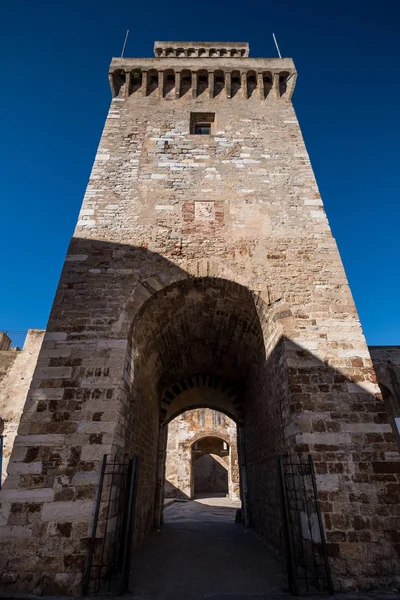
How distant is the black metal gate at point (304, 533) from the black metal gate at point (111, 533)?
1.83 metres

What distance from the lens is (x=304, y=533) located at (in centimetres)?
380

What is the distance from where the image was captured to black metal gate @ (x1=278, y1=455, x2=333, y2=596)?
3.47m

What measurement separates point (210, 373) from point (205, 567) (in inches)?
192

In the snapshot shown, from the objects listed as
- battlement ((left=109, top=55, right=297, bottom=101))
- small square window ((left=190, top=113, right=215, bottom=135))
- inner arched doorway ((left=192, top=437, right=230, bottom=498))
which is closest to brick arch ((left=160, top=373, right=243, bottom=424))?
small square window ((left=190, top=113, right=215, bottom=135))

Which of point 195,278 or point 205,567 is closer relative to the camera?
point 205,567

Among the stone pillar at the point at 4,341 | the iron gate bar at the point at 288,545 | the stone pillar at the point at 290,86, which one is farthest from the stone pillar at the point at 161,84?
the stone pillar at the point at 4,341

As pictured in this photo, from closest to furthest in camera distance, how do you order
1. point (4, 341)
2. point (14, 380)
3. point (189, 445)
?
point (14, 380), point (4, 341), point (189, 445)

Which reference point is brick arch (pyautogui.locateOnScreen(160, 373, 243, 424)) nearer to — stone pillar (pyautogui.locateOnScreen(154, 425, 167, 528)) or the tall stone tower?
the tall stone tower

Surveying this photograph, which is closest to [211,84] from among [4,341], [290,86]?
[290,86]

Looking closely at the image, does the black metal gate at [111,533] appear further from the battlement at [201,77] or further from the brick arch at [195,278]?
the battlement at [201,77]

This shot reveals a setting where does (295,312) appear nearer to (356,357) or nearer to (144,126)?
(356,357)

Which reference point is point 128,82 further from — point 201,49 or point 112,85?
point 201,49

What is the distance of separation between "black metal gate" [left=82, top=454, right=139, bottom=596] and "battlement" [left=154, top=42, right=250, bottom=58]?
11702 millimetres

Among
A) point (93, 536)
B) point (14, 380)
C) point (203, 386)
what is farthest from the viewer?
point (14, 380)
